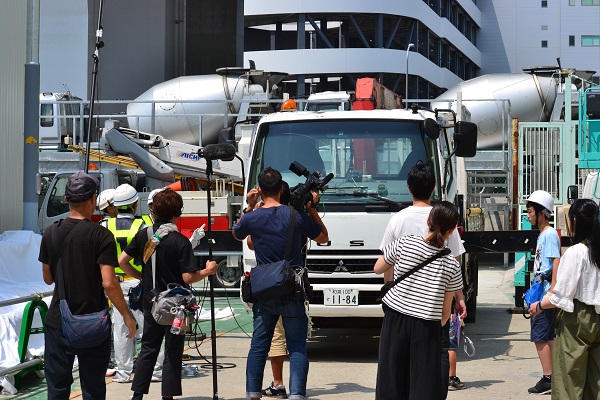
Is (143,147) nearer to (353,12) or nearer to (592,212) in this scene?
(592,212)

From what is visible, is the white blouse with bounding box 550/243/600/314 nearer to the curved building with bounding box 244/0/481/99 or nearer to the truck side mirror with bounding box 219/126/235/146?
the truck side mirror with bounding box 219/126/235/146

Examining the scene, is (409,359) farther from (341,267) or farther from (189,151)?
(189,151)

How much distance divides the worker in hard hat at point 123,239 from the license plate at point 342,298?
184 centimetres

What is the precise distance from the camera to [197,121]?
2502 centimetres

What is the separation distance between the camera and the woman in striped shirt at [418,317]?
6328mm

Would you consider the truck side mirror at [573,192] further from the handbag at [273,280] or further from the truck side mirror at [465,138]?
the handbag at [273,280]

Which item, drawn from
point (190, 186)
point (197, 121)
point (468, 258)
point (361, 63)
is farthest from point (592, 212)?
point (361, 63)

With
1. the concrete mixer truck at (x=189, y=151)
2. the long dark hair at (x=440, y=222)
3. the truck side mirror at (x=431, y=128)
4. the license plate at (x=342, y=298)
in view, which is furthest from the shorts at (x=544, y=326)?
the concrete mixer truck at (x=189, y=151)

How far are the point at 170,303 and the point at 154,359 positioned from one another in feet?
1.81

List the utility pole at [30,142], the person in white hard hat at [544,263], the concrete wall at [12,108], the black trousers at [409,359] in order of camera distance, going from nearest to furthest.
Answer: the black trousers at [409,359], the person in white hard hat at [544,263], the utility pole at [30,142], the concrete wall at [12,108]

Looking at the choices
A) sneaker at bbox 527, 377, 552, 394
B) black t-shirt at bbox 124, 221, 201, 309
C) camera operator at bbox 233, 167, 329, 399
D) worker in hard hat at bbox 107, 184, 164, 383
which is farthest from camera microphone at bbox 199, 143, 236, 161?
sneaker at bbox 527, 377, 552, 394

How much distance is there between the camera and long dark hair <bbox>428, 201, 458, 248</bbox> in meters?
6.36

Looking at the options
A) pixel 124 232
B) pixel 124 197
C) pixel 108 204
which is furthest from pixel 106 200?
pixel 124 232

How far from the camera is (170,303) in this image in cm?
769
